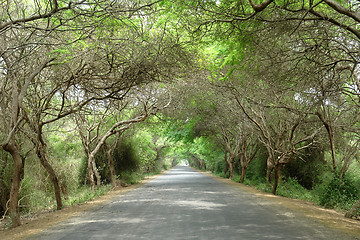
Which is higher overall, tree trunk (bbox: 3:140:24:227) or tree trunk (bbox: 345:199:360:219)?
tree trunk (bbox: 3:140:24:227)

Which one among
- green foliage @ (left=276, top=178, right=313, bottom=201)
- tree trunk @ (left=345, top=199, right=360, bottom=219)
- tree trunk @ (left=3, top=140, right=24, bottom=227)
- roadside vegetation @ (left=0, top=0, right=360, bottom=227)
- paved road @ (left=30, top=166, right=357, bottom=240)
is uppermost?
roadside vegetation @ (left=0, top=0, right=360, bottom=227)

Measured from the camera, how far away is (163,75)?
1066cm

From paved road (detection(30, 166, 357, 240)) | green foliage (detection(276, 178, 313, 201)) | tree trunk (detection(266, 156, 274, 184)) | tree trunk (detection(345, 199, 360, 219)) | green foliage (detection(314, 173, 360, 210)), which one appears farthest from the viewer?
tree trunk (detection(266, 156, 274, 184))

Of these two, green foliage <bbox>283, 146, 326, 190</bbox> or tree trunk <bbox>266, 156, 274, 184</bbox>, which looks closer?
tree trunk <bbox>266, 156, 274, 184</bbox>

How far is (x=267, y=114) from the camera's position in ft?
66.4

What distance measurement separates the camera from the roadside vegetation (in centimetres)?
834

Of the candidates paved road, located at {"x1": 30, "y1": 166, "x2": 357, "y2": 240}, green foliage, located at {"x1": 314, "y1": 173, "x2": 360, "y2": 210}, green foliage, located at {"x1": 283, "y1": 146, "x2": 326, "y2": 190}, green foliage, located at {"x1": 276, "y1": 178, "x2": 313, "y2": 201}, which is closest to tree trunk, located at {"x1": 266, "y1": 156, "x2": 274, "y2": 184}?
green foliage, located at {"x1": 276, "y1": 178, "x2": 313, "y2": 201}

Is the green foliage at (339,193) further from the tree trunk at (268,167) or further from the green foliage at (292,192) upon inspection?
the tree trunk at (268,167)

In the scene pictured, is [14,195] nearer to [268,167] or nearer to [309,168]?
[268,167]

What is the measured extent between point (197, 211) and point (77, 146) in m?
13.2

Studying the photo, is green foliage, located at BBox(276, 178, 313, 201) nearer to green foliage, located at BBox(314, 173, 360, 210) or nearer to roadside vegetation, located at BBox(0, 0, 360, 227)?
roadside vegetation, located at BBox(0, 0, 360, 227)

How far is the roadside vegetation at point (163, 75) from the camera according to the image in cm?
A: 834

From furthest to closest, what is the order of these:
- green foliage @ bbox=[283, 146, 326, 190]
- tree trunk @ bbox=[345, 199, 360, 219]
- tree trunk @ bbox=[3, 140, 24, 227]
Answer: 1. green foliage @ bbox=[283, 146, 326, 190]
2. tree trunk @ bbox=[345, 199, 360, 219]
3. tree trunk @ bbox=[3, 140, 24, 227]

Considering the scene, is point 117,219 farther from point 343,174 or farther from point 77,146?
point 77,146
